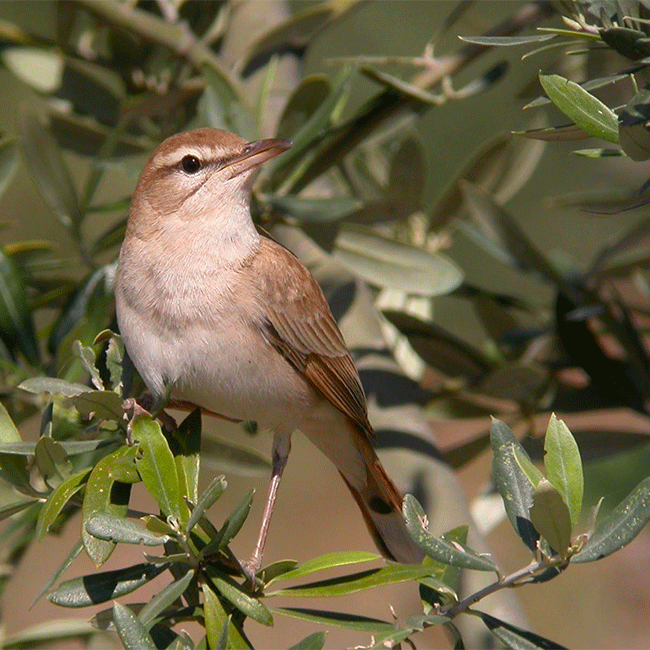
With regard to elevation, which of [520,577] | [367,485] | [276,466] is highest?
[520,577]

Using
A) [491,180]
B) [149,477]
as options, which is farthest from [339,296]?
[149,477]

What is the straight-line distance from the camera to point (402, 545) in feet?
8.97

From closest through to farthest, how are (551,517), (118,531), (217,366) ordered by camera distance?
(551,517), (118,531), (217,366)

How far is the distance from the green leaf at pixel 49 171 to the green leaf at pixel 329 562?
1.36 m

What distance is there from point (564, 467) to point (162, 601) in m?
0.70

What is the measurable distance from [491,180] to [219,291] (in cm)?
131

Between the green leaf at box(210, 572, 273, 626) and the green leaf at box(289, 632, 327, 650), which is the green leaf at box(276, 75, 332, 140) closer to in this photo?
the green leaf at box(210, 572, 273, 626)

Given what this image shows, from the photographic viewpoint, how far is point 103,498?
1.66 m

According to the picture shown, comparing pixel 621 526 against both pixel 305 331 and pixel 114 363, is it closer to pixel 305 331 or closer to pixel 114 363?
pixel 114 363

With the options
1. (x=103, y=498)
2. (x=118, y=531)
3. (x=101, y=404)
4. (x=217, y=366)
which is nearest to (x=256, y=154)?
(x=217, y=366)

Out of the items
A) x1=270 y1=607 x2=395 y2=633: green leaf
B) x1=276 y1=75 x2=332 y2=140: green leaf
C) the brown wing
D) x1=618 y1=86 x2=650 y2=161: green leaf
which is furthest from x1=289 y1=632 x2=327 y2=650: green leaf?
x1=276 y1=75 x2=332 y2=140: green leaf

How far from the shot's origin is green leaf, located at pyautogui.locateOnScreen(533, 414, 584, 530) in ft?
4.88

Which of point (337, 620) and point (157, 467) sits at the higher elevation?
point (157, 467)

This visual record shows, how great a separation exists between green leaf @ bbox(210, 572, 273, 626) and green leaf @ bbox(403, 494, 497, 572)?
32cm
